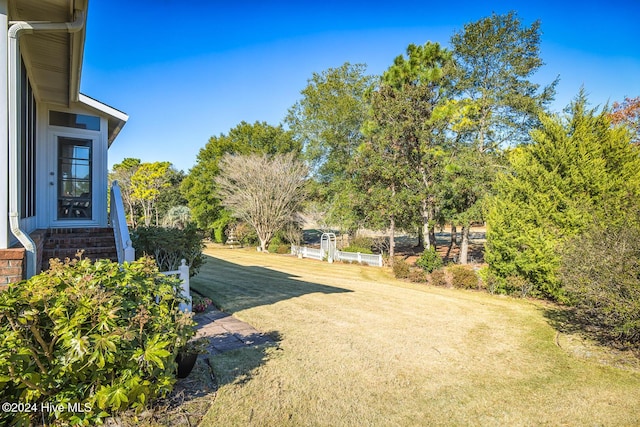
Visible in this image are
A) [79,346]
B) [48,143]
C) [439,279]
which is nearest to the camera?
[79,346]

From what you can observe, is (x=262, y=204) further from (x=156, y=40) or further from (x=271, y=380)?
(x=271, y=380)

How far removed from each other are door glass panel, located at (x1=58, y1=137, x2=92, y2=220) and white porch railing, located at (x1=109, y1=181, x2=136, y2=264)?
2.59 ft

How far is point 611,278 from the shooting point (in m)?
5.45

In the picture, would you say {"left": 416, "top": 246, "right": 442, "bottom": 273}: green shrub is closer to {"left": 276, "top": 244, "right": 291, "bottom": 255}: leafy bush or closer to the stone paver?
the stone paver

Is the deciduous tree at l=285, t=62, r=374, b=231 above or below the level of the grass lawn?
above

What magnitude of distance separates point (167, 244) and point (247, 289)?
306 cm

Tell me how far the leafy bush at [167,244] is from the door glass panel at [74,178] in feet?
3.94

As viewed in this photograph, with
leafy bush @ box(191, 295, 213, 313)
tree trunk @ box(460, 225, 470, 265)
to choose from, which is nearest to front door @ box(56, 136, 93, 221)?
leafy bush @ box(191, 295, 213, 313)

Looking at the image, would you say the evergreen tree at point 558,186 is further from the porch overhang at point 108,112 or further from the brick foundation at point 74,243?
the porch overhang at point 108,112

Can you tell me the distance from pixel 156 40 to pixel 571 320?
16939 millimetres

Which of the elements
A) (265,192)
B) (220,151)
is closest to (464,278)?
(265,192)

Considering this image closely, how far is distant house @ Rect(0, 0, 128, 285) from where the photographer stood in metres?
3.50

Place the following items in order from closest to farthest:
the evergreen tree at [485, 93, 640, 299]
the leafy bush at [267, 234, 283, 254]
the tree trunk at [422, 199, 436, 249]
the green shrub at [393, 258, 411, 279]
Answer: the evergreen tree at [485, 93, 640, 299], the green shrub at [393, 258, 411, 279], the tree trunk at [422, 199, 436, 249], the leafy bush at [267, 234, 283, 254]

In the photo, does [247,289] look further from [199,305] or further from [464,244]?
[464,244]
